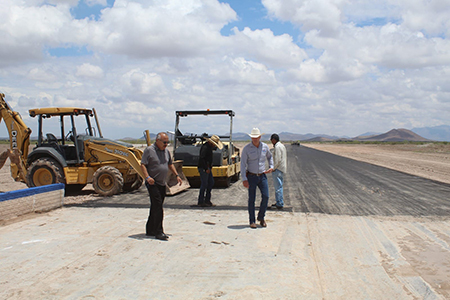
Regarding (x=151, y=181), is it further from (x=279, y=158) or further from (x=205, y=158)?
(x=279, y=158)

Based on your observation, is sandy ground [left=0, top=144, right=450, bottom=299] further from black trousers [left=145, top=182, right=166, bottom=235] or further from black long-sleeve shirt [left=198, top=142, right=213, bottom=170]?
black long-sleeve shirt [left=198, top=142, right=213, bottom=170]

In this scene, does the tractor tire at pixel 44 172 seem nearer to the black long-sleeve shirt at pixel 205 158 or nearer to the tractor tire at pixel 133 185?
the tractor tire at pixel 133 185

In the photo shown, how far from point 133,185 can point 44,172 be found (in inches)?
107

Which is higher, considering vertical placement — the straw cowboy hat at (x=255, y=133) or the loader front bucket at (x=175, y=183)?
the straw cowboy hat at (x=255, y=133)

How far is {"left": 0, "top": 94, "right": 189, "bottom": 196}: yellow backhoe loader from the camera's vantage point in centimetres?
1110

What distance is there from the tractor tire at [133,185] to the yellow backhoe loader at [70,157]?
0.70 feet

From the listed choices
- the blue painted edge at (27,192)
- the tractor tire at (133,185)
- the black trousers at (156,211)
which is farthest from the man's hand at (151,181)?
the tractor tire at (133,185)

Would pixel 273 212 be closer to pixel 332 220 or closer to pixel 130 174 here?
pixel 332 220

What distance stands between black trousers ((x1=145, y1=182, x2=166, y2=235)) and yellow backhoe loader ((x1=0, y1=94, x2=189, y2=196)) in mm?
4687

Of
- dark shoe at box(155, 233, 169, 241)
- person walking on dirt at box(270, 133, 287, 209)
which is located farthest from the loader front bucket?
dark shoe at box(155, 233, 169, 241)

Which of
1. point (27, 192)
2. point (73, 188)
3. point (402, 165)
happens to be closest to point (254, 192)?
point (27, 192)

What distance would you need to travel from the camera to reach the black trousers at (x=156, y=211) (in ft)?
20.8

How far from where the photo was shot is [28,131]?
11664 mm

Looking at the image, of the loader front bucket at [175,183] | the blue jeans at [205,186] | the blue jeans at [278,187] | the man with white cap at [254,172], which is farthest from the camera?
the loader front bucket at [175,183]
